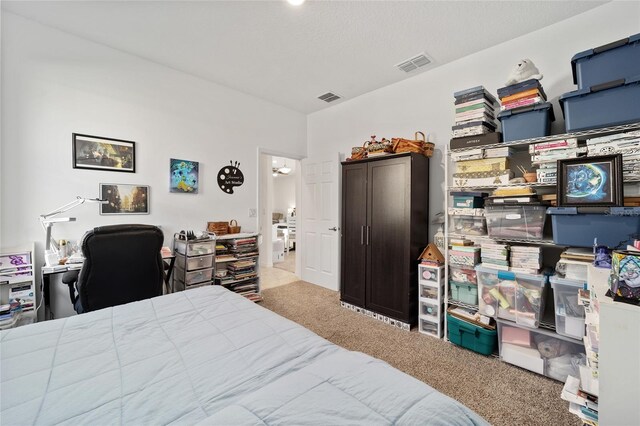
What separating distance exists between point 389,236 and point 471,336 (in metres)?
1.18

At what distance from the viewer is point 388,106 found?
3535 mm

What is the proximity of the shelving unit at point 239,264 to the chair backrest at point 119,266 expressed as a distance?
109 centimetres

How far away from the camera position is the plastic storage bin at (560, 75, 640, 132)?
1.67 metres

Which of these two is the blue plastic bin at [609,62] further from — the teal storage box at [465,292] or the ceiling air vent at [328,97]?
the ceiling air vent at [328,97]

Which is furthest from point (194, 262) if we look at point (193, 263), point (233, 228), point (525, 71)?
point (525, 71)

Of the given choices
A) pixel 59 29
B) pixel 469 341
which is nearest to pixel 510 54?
pixel 469 341

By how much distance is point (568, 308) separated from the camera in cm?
194

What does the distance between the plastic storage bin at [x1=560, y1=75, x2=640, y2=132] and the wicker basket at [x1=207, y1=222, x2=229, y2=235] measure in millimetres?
3514

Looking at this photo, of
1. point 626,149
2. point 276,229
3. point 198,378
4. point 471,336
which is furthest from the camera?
point 276,229

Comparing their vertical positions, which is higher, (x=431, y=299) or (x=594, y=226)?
(x=594, y=226)

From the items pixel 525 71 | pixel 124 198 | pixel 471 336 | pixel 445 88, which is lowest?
pixel 471 336

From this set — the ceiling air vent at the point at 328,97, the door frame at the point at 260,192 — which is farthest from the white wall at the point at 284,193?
the ceiling air vent at the point at 328,97

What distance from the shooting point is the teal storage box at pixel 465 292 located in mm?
2461

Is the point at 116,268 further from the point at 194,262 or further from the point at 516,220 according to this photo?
the point at 516,220
